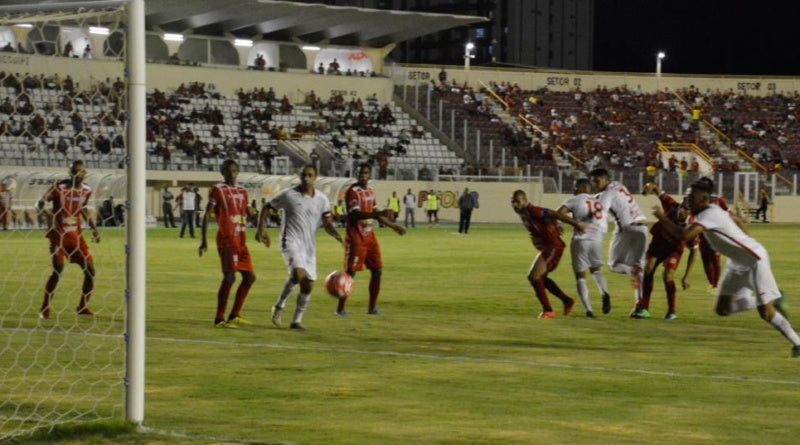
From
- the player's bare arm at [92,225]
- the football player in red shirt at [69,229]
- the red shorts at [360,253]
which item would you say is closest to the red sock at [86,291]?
the football player in red shirt at [69,229]

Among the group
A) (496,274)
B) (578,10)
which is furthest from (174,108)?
(578,10)

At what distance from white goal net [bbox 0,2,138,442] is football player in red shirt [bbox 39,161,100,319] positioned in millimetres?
21

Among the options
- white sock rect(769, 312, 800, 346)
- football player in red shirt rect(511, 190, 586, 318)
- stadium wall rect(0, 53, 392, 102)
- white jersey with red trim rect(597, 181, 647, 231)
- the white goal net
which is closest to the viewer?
the white goal net

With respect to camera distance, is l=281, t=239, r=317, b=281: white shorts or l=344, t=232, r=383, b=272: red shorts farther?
l=344, t=232, r=383, b=272: red shorts

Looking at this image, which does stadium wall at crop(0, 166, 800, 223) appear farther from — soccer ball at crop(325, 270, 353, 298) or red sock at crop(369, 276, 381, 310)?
soccer ball at crop(325, 270, 353, 298)

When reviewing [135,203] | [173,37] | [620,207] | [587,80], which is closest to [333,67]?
[173,37]

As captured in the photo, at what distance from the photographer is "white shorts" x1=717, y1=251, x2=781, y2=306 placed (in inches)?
523

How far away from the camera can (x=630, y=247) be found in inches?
758

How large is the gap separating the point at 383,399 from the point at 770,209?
5952cm

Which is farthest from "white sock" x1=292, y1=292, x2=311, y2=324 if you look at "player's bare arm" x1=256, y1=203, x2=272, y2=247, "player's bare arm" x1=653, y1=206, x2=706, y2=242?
"player's bare arm" x1=653, y1=206, x2=706, y2=242

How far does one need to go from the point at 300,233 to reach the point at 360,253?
2.16 meters

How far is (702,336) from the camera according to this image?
53.7 feet

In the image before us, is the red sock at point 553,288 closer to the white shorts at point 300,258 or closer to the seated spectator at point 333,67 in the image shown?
the white shorts at point 300,258

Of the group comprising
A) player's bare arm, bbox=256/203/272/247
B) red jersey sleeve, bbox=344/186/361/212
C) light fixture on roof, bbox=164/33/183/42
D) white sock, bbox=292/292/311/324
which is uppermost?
light fixture on roof, bbox=164/33/183/42
